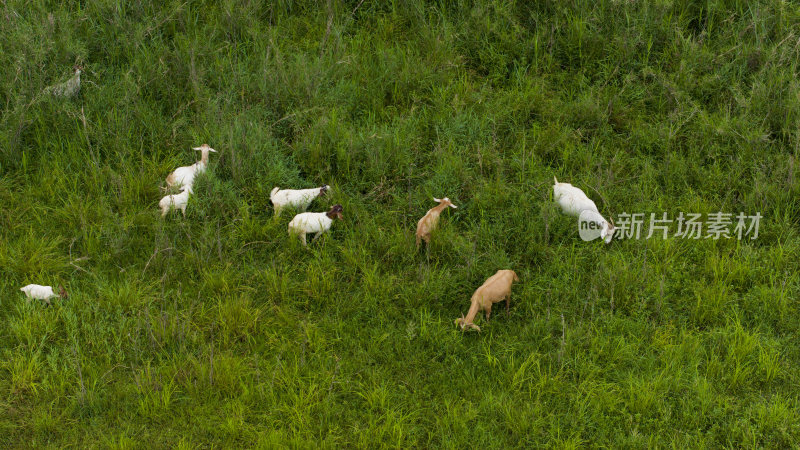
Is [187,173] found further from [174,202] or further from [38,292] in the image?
[38,292]

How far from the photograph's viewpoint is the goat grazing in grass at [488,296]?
4.92 metres

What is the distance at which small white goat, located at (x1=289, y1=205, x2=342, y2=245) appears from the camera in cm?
551

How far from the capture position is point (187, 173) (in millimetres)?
5859

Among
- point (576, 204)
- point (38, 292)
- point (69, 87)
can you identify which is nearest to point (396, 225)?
point (576, 204)

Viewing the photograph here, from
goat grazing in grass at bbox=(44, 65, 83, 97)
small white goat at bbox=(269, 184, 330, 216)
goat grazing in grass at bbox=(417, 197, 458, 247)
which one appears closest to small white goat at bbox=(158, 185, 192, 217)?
small white goat at bbox=(269, 184, 330, 216)

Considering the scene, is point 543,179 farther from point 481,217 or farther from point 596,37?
point 596,37

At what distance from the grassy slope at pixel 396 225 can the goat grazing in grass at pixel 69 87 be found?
111mm

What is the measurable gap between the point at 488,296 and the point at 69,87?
3535 millimetres

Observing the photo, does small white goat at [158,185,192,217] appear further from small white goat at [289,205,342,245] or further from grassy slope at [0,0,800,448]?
small white goat at [289,205,342,245]

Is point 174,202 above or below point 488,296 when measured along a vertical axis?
above

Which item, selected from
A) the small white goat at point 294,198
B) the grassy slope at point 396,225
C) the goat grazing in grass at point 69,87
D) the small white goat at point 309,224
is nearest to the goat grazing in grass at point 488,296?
the grassy slope at point 396,225

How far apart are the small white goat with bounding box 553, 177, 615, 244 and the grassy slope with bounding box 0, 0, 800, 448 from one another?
0.29 ft

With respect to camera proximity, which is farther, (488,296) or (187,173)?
(187,173)

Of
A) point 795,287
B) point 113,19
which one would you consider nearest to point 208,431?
point 795,287
